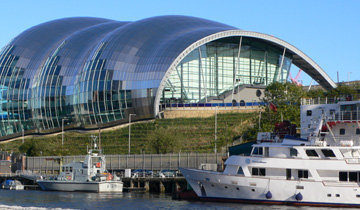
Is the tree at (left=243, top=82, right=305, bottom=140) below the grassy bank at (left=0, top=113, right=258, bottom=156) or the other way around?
the other way around

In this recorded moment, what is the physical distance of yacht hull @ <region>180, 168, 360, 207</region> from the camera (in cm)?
5985

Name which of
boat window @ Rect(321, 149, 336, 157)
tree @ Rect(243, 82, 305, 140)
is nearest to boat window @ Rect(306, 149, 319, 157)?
boat window @ Rect(321, 149, 336, 157)

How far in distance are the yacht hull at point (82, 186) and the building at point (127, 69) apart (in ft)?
129

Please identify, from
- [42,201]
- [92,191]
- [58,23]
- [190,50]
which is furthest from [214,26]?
[42,201]

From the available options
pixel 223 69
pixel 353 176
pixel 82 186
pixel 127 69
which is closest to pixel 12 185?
pixel 82 186

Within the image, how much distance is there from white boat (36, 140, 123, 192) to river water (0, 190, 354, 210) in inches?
76.4

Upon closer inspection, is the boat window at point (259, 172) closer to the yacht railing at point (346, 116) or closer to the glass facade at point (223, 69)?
the yacht railing at point (346, 116)

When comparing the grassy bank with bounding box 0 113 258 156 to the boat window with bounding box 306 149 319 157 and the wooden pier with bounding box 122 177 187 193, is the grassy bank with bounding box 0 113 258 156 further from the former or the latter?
the boat window with bounding box 306 149 319 157

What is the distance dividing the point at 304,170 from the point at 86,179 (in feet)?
98.3

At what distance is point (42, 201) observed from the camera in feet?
222

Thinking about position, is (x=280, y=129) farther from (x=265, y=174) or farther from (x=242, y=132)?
(x=242, y=132)

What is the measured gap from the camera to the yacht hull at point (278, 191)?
196ft

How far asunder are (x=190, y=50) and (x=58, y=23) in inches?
1633

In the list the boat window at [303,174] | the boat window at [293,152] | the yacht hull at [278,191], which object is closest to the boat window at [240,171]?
the yacht hull at [278,191]
